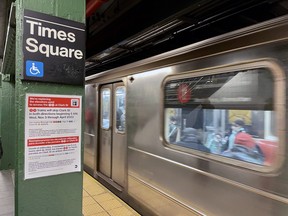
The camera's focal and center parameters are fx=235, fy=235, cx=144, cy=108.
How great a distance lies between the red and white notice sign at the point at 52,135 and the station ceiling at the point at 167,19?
1528mm

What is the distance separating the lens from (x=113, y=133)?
14.1 feet

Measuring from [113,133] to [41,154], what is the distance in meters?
3.00

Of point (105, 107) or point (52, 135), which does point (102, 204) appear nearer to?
point (105, 107)

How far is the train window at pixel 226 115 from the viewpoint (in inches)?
70.4

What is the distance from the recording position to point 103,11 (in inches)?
149

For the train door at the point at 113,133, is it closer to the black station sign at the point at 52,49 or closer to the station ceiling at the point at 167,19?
the station ceiling at the point at 167,19

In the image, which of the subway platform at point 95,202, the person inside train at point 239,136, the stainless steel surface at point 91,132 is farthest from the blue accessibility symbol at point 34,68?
the stainless steel surface at point 91,132

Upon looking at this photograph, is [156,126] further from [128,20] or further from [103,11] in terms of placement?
[103,11]

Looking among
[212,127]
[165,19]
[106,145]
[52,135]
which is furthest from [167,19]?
[106,145]

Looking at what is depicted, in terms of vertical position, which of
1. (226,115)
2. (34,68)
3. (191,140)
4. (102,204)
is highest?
(34,68)

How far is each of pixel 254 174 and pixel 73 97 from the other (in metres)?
1.47

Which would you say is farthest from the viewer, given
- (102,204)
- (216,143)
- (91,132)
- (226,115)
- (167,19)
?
(91,132)

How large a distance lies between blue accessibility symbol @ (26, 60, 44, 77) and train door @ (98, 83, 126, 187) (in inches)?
102

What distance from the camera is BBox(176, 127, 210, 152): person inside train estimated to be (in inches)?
92.8
